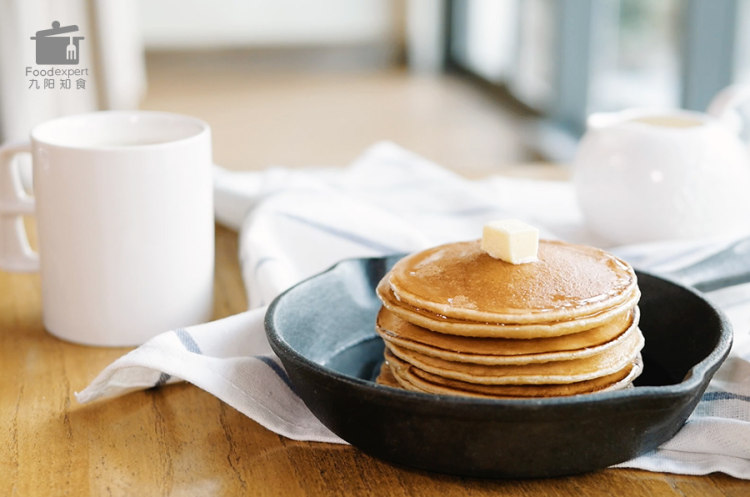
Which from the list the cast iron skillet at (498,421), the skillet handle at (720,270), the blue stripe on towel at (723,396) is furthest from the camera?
the skillet handle at (720,270)

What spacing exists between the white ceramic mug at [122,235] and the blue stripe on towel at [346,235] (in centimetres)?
12

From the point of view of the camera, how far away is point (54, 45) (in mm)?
886

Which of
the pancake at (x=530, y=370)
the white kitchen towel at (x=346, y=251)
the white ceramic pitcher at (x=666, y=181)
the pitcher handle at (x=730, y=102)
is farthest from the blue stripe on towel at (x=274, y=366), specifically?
the pitcher handle at (x=730, y=102)

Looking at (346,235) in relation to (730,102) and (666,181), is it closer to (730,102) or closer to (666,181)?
(666,181)

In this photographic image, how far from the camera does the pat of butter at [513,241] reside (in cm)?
44

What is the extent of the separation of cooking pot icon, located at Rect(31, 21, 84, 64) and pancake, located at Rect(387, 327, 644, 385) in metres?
0.50

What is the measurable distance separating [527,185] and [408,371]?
1.85 ft

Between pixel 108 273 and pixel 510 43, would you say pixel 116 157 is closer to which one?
pixel 108 273

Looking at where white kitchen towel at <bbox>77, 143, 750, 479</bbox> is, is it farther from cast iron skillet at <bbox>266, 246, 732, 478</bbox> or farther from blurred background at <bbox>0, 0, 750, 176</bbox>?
blurred background at <bbox>0, 0, 750, 176</bbox>

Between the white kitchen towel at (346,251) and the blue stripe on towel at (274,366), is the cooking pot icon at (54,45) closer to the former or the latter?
the white kitchen towel at (346,251)

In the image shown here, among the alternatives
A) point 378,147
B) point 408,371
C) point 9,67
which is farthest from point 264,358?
point 9,67

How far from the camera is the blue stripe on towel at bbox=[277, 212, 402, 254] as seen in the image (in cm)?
69

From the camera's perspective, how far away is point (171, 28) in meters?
4.19

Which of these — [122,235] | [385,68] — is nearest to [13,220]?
[122,235]
